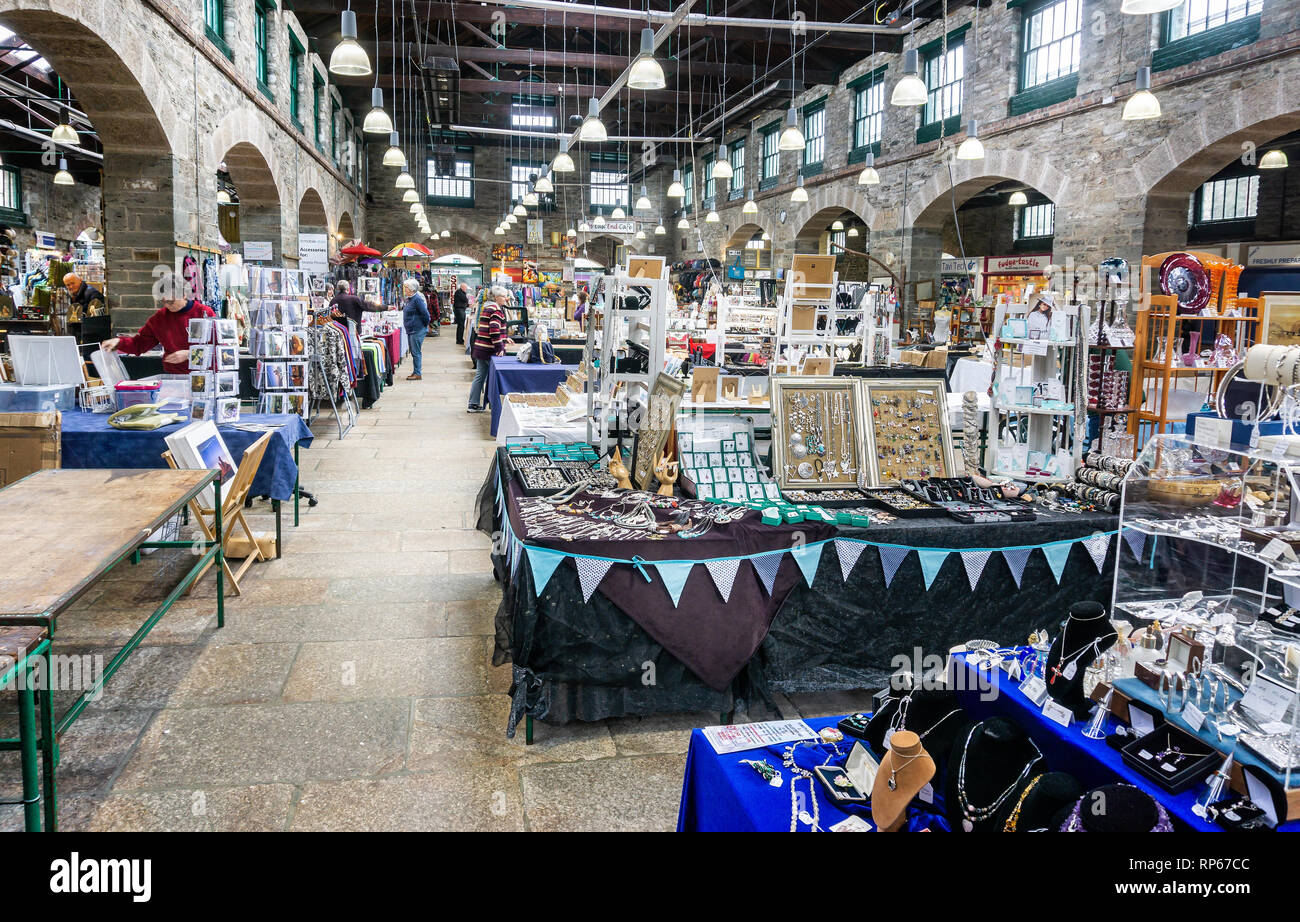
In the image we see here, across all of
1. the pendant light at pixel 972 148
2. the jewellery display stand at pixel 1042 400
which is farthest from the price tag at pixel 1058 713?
the pendant light at pixel 972 148

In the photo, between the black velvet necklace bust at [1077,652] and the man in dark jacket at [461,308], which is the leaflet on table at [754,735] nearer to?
the black velvet necklace bust at [1077,652]

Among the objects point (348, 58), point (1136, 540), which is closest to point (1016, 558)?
point (1136, 540)

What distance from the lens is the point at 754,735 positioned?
2068 mm

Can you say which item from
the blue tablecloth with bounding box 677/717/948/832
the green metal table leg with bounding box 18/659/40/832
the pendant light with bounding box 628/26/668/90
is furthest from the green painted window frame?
the green metal table leg with bounding box 18/659/40/832

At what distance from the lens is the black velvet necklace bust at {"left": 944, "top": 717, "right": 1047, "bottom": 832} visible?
1665mm

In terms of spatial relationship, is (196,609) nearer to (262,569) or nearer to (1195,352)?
(262,569)

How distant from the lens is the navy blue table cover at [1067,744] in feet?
5.41

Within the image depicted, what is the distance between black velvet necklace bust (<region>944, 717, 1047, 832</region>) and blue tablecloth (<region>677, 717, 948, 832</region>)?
0.09 m

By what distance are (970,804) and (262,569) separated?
4266 millimetres

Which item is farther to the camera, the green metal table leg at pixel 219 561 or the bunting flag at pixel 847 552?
the green metal table leg at pixel 219 561

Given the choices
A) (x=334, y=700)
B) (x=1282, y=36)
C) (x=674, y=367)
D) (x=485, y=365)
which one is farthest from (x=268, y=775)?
(x=1282, y=36)

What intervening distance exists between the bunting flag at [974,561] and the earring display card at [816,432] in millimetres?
664

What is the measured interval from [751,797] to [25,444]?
422 cm

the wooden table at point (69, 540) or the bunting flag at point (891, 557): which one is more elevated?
the wooden table at point (69, 540)
